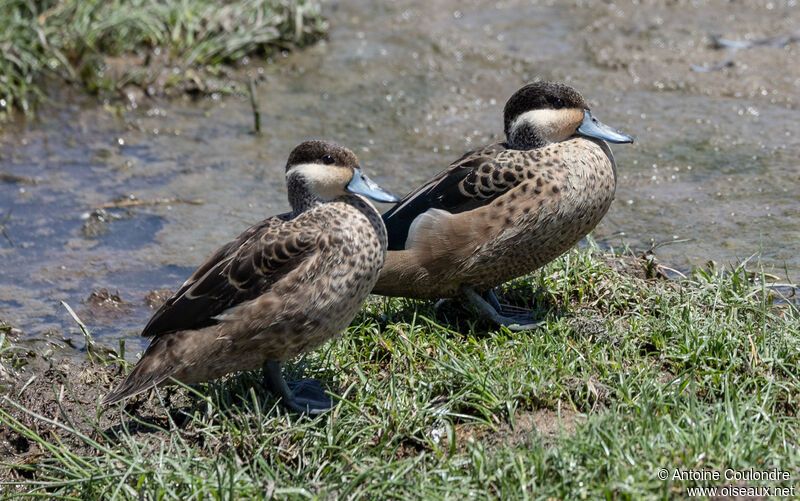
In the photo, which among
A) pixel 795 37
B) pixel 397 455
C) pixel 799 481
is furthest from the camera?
pixel 795 37

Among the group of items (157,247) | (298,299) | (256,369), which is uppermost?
(298,299)

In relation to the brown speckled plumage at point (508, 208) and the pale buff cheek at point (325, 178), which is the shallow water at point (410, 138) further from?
the pale buff cheek at point (325, 178)

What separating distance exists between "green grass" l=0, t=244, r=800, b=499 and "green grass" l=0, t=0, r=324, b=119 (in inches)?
157

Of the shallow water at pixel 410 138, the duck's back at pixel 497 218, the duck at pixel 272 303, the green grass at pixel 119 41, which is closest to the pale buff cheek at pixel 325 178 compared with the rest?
the duck at pixel 272 303

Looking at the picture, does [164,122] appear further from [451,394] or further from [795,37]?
[795,37]

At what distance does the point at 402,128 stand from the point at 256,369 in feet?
11.6

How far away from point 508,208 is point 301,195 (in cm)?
92

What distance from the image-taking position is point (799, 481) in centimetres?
308

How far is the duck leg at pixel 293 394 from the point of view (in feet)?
12.7

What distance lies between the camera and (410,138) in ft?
23.0

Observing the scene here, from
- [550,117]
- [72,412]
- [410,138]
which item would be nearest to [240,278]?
[72,412]

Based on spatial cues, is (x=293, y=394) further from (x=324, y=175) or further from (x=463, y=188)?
(x=463, y=188)

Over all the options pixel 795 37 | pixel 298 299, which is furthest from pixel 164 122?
pixel 795 37

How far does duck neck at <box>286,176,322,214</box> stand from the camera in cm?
402
